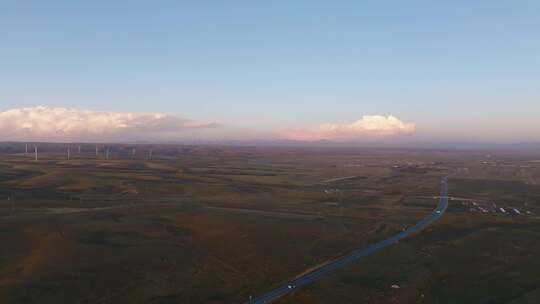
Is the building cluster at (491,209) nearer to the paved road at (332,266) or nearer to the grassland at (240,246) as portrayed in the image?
the grassland at (240,246)

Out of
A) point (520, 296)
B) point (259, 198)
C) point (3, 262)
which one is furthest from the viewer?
point (259, 198)

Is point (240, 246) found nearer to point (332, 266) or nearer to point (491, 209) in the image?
point (332, 266)

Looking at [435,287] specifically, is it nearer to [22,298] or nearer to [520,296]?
[520,296]

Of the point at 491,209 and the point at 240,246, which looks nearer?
the point at 240,246

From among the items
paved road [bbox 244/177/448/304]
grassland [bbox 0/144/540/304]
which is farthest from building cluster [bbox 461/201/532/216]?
paved road [bbox 244/177/448/304]

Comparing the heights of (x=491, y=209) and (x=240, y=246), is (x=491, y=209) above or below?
above

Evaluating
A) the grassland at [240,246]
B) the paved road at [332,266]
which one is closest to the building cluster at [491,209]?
the grassland at [240,246]

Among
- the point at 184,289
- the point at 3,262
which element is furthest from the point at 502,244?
the point at 3,262

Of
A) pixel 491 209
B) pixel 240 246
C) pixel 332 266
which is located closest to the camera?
pixel 332 266

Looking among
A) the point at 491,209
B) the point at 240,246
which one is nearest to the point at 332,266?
the point at 240,246
